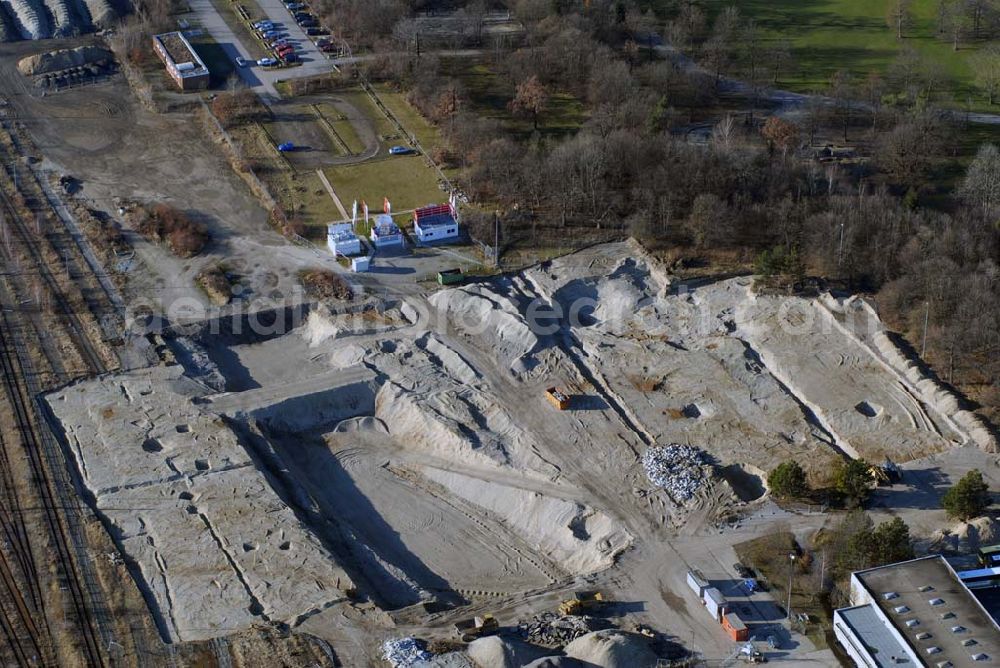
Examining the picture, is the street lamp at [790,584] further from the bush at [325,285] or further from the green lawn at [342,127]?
the green lawn at [342,127]

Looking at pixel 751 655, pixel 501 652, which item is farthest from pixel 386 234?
pixel 751 655

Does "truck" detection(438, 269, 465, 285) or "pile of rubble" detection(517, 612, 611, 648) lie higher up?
"truck" detection(438, 269, 465, 285)

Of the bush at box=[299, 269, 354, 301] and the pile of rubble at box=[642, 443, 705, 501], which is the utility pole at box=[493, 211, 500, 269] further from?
the pile of rubble at box=[642, 443, 705, 501]

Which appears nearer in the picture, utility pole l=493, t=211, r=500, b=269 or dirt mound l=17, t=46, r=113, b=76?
utility pole l=493, t=211, r=500, b=269

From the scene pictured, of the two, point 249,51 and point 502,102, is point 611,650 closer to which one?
point 502,102

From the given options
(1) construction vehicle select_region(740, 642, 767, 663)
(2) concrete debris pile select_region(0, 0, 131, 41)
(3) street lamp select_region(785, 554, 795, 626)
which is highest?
(2) concrete debris pile select_region(0, 0, 131, 41)

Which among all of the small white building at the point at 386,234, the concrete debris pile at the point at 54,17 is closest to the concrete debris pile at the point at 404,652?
the small white building at the point at 386,234

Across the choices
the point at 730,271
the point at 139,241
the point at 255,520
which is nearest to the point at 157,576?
the point at 255,520

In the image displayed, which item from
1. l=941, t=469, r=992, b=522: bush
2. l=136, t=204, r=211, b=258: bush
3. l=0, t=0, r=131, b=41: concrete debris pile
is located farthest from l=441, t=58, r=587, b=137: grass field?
l=941, t=469, r=992, b=522: bush
